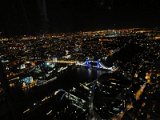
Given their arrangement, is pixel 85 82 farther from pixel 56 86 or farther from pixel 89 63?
pixel 89 63

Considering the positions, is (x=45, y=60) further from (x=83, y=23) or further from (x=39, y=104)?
(x=83, y=23)

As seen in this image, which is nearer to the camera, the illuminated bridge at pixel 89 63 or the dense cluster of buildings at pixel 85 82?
the dense cluster of buildings at pixel 85 82

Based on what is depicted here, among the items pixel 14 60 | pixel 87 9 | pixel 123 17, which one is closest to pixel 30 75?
pixel 14 60

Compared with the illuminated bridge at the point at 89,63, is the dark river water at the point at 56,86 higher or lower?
lower

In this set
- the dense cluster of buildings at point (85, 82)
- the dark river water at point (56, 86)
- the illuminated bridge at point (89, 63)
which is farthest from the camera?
the illuminated bridge at point (89, 63)

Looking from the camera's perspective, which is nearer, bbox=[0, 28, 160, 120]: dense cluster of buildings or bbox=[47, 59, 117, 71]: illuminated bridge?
bbox=[0, 28, 160, 120]: dense cluster of buildings

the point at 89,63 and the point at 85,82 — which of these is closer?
the point at 85,82

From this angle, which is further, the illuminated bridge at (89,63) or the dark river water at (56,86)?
the illuminated bridge at (89,63)

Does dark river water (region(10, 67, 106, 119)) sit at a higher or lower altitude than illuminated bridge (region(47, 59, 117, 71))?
lower

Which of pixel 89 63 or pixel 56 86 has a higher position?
pixel 89 63

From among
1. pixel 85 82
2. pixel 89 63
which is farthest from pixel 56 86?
pixel 89 63

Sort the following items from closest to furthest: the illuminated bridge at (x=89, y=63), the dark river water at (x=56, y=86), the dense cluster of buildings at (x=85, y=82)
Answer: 1. the dense cluster of buildings at (x=85, y=82)
2. the dark river water at (x=56, y=86)
3. the illuminated bridge at (x=89, y=63)
